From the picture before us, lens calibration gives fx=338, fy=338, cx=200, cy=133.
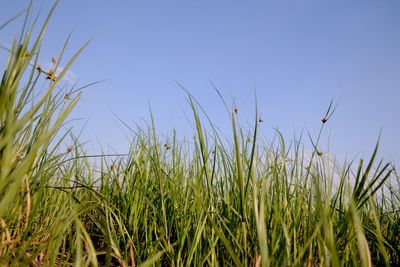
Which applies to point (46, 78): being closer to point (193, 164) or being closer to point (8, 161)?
point (8, 161)

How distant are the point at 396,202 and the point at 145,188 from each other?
1.94 m

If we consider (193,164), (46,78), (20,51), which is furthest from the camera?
(193,164)

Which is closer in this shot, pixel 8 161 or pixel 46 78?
pixel 8 161

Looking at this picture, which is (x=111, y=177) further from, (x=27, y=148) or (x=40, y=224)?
(x=27, y=148)

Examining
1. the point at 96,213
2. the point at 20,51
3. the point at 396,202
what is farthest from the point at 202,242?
the point at 396,202

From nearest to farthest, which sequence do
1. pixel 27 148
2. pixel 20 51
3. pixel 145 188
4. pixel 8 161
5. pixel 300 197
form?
1. pixel 8 161
2. pixel 20 51
3. pixel 27 148
4. pixel 300 197
5. pixel 145 188

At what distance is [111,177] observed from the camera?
250 centimetres

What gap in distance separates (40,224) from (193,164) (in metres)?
0.95

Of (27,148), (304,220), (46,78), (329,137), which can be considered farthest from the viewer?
(329,137)

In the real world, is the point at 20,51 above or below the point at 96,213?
above

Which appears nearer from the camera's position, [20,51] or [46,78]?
[20,51]

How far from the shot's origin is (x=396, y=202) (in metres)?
2.60

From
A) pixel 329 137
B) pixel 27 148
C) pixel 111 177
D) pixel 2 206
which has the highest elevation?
pixel 329 137

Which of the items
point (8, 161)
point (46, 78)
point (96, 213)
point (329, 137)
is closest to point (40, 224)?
point (96, 213)
